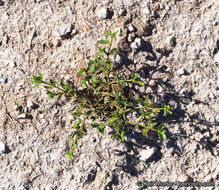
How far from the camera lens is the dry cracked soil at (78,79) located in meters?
2.59

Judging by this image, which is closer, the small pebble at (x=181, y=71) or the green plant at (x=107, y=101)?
the green plant at (x=107, y=101)

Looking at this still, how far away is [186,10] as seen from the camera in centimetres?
260

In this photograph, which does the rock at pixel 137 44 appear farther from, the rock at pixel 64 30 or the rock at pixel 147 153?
the rock at pixel 147 153

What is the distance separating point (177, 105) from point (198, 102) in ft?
0.77

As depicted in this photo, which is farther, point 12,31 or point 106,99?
point 12,31

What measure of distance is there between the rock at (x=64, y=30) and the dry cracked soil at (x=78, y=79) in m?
0.01

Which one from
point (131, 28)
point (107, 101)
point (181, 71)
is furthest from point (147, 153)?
point (131, 28)

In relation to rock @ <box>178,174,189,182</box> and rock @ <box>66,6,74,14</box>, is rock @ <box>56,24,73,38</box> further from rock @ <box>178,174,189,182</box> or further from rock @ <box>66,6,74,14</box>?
rock @ <box>178,174,189,182</box>

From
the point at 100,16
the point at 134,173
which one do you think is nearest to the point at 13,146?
the point at 134,173

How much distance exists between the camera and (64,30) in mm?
2590

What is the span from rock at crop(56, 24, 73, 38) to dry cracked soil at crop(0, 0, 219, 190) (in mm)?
11

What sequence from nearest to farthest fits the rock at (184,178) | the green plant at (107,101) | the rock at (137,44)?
the green plant at (107,101), the rock at (137,44), the rock at (184,178)

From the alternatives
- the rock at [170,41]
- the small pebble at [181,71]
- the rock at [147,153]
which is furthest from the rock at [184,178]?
the rock at [170,41]

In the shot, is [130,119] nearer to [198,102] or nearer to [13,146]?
[198,102]
